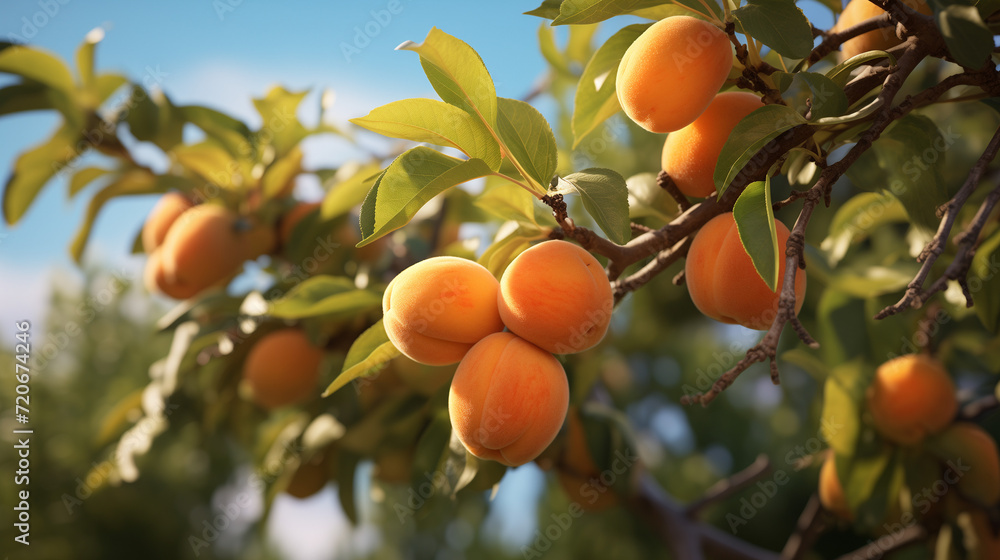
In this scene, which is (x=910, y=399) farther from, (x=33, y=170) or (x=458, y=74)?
(x=33, y=170)

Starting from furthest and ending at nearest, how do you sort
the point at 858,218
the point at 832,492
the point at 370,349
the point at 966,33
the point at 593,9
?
the point at 832,492 < the point at 858,218 < the point at 370,349 < the point at 593,9 < the point at 966,33

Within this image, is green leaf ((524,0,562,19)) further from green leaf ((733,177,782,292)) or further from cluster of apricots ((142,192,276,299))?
cluster of apricots ((142,192,276,299))

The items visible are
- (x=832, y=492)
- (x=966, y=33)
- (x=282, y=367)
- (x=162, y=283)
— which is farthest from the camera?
(x=162, y=283)

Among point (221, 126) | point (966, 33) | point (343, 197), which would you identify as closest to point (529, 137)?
point (966, 33)

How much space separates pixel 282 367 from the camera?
129cm

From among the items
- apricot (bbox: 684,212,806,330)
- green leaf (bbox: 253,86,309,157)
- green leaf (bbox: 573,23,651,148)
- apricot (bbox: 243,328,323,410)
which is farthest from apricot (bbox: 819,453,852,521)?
green leaf (bbox: 253,86,309,157)

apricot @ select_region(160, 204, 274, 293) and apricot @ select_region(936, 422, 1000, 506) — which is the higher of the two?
apricot @ select_region(160, 204, 274, 293)

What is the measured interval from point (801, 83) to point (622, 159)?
7.32 ft

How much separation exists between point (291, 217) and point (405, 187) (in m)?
0.94

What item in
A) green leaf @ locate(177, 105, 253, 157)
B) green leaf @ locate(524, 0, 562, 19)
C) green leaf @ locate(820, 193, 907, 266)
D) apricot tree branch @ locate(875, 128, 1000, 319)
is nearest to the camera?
apricot tree branch @ locate(875, 128, 1000, 319)

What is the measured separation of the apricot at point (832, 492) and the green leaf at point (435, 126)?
93cm

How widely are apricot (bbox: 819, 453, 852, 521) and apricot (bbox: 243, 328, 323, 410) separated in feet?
3.36

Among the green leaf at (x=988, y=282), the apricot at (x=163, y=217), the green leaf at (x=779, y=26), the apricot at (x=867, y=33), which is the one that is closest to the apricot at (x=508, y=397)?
the green leaf at (x=779, y=26)

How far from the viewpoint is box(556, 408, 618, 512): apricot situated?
1308 millimetres
